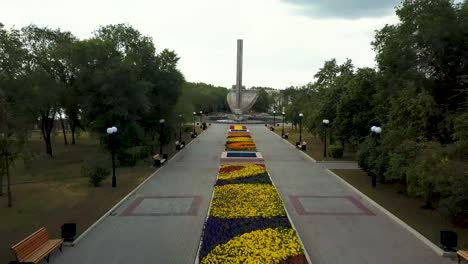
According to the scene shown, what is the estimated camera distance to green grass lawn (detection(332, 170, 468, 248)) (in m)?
16.0

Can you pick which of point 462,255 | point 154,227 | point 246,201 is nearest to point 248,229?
point 154,227

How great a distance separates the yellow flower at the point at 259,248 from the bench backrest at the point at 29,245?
470 cm

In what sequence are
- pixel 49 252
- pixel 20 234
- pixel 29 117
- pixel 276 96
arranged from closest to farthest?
pixel 49 252 → pixel 20 234 → pixel 29 117 → pixel 276 96

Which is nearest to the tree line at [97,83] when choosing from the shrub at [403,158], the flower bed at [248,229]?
the flower bed at [248,229]

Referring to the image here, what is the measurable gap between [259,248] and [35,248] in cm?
643

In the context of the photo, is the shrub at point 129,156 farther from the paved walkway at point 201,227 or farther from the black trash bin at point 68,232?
the black trash bin at point 68,232

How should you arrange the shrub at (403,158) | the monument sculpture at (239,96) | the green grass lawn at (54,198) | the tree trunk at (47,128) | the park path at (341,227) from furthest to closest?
1. the monument sculpture at (239,96)
2. the tree trunk at (47,128)
3. the shrub at (403,158)
4. the green grass lawn at (54,198)
5. the park path at (341,227)

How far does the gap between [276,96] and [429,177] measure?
6330 inches

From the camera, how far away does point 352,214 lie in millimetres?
18812

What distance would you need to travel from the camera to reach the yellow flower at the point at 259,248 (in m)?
13.0

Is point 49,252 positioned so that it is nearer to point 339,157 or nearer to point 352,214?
point 352,214

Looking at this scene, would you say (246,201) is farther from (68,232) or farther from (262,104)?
(262,104)

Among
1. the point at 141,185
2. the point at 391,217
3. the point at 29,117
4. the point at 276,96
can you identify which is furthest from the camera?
the point at 276,96

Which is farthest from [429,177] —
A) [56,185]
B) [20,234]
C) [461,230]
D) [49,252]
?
[56,185]
